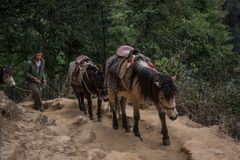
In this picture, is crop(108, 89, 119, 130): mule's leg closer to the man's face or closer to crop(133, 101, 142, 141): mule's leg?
crop(133, 101, 142, 141): mule's leg

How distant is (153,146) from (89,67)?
3514 mm

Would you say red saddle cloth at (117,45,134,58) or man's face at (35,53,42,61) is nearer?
red saddle cloth at (117,45,134,58)

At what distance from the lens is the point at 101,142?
340 inches

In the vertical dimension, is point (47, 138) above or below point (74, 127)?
above

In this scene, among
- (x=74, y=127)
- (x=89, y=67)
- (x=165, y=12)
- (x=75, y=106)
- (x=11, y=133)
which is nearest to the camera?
(x=11, y=133)

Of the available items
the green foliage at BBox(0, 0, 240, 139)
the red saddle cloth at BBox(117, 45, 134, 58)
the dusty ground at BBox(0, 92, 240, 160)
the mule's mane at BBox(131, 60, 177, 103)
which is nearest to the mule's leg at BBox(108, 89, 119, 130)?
the dusty ground at BBox(0, 92, 240, 160)

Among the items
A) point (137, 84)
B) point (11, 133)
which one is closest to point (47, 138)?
point (11, 133)

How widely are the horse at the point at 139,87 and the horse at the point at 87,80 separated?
2.79ft

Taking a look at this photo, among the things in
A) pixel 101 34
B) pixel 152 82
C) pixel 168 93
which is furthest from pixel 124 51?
pixel 101 34

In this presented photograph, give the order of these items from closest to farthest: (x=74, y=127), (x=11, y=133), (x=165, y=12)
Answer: (x=11, y=133), (x=74, y=127), (x=165, y=12)

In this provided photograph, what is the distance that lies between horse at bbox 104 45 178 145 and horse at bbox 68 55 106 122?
2.79ft

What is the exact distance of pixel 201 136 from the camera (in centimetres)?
912

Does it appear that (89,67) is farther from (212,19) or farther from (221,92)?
(212,19)

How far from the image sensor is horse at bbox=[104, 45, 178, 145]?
8406 millimetres
